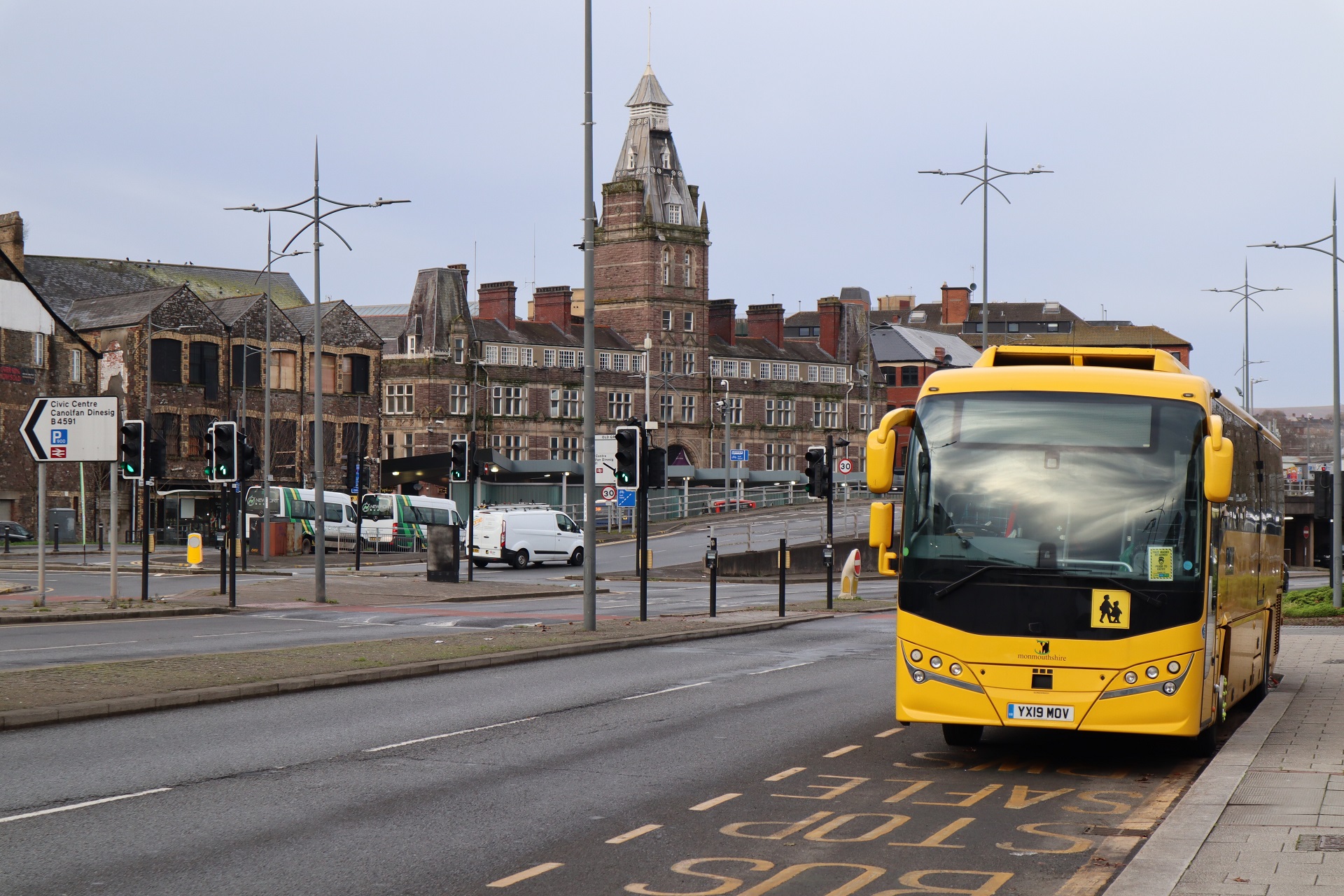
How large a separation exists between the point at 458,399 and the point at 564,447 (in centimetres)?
811

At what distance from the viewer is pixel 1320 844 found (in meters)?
8.05

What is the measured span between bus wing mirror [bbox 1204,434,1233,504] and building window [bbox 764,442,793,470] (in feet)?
300

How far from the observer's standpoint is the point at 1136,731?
1080 centimetres

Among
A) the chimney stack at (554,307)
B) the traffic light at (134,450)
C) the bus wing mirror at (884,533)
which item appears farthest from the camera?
the chimney stack at (554,307)

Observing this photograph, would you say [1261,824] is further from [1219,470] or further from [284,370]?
[284,370]

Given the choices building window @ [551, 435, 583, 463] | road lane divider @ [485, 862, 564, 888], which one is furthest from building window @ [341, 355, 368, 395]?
road lane divider @ [485, 862, 564, 888]

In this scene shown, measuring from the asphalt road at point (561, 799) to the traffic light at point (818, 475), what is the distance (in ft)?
48.4

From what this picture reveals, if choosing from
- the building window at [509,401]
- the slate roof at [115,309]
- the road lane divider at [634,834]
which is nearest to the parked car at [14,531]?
the slate roof at [115,309]

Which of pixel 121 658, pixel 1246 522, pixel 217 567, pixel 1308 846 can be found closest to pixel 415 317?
pixel 217 567

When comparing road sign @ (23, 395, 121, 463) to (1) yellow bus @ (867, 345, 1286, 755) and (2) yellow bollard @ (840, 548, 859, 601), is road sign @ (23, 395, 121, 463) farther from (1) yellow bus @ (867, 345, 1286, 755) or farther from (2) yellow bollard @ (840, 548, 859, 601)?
(1) yellow bus @ (867, 345, 1286, 755)

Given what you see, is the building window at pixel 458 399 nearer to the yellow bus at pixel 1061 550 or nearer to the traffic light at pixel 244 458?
the traffic light at pixel 244 458

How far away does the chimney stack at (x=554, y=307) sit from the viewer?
95.8 metres

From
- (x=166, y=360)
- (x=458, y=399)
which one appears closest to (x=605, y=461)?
(x=166, y=360)

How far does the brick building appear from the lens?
87250 millimetres
